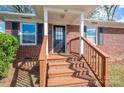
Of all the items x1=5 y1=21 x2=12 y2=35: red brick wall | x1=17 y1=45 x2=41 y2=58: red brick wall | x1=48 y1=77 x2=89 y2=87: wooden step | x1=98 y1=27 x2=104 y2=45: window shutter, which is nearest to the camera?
x1=48 y1=77 x2=89 y2=87: wooden step

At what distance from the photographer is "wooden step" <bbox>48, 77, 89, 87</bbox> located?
593 centimetres

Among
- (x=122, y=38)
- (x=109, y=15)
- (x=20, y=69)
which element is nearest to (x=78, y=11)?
(x=20, y=69)

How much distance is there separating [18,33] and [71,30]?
3569 mm

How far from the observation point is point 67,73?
22.1ft

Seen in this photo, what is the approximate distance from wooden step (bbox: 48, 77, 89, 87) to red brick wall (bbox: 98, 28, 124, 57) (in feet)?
26.4

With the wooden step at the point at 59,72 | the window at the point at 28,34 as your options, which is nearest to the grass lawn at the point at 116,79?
the wooden step at the point at 59,72

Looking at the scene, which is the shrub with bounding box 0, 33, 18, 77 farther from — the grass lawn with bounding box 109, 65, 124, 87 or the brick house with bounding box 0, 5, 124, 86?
the grass lawn with bounding box 109, 65, 124, 87

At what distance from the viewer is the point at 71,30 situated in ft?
42.8

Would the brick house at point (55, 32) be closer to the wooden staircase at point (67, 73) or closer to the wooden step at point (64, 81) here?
the wooden staircase at point (67, 73)

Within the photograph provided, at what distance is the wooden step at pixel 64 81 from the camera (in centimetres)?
593

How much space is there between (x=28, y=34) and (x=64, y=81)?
21.6 feet

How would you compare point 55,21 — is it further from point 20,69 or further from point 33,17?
point 20,69

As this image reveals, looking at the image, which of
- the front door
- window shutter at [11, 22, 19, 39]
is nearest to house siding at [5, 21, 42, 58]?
window shutter at [11, 22, 19, 39]

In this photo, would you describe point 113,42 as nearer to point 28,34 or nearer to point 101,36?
point 101,36
